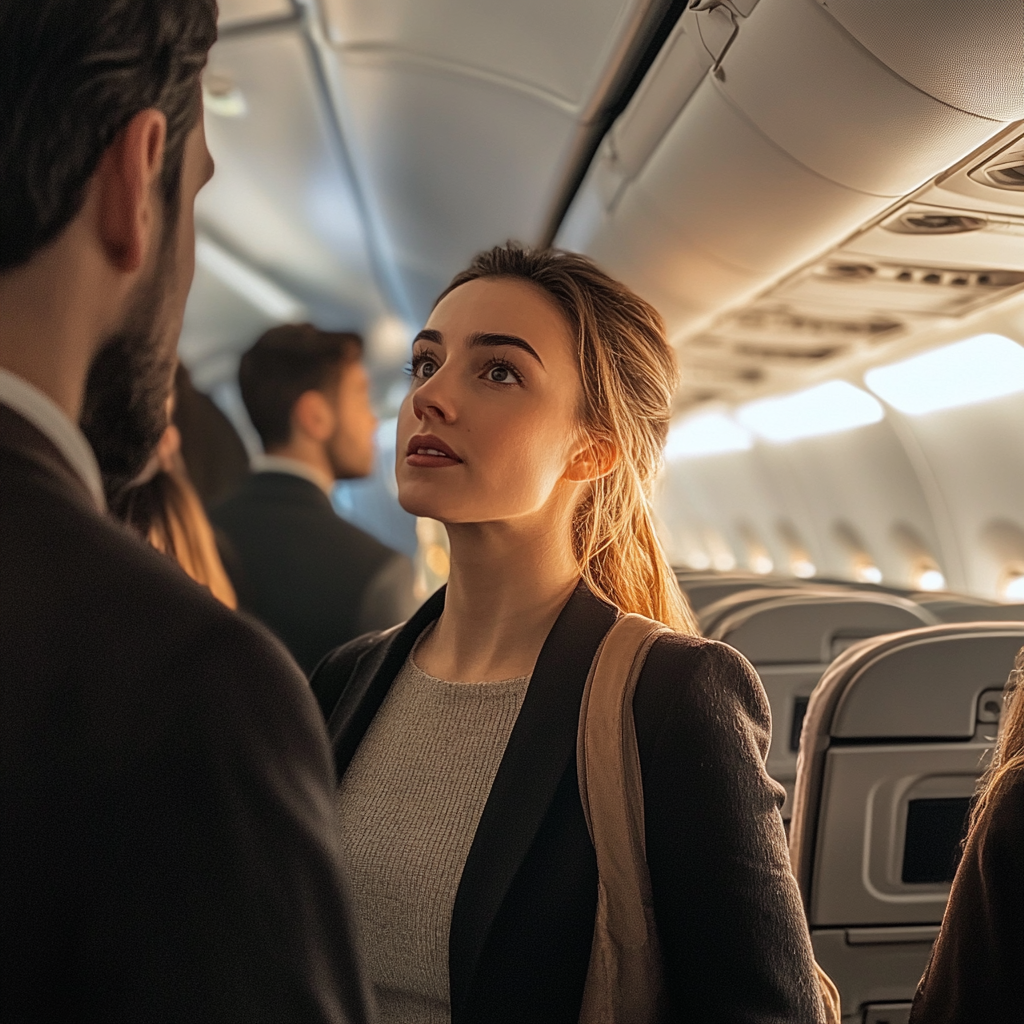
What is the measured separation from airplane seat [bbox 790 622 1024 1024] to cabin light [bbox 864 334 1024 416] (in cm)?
237

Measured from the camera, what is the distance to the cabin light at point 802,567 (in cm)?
886

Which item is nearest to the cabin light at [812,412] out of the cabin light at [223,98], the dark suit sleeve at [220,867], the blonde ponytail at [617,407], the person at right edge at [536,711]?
the cabin light at [223,98]

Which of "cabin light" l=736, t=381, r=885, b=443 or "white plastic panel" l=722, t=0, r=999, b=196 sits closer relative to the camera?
"white plastic panel" l=722, t=0, r=999, b=196

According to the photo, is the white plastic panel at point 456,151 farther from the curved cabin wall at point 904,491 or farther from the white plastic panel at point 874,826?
the white plastic panel at point 874,826

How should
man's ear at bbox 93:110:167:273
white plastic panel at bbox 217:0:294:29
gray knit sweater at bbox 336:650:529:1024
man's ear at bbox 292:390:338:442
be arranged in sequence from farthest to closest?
man's ear at bbox 292:390:338:442
white plastic panel at bbox 217:0:294:29
gray knit sweater at bbox 336:650:529:1024
man's ear at bbox 93:110:167:273

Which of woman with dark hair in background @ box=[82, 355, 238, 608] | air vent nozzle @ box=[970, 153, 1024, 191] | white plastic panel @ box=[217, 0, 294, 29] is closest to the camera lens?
air vent nozzle @ box=[970, 153, 1024, 191]

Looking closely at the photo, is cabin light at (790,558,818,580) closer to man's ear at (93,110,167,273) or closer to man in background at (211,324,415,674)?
man in background at (211,324,415,674)

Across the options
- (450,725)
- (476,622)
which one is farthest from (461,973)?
(476,622)

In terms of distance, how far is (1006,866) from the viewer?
1.32 metres

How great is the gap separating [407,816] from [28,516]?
43.3 inches

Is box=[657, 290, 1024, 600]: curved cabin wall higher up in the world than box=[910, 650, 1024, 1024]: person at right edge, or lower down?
higher up

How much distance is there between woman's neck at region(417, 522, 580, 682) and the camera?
1731mm

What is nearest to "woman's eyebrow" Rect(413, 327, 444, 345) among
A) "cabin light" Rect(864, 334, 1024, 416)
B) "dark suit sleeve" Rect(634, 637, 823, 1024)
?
"dark suit sleeve" Rect(634, 637, 823, 1024)

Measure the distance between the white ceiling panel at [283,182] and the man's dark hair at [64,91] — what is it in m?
3.32
